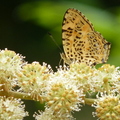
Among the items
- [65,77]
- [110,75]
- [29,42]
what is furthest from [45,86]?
[29,42]

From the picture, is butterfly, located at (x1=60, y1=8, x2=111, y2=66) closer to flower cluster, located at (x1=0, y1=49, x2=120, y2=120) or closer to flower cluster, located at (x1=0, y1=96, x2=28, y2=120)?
flower cluster, located at (x1=0, y1=49, x2=120, y2=120)

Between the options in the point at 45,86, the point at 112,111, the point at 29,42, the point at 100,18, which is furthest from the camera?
the point at 29,42

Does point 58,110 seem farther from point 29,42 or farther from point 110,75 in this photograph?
point 29,42

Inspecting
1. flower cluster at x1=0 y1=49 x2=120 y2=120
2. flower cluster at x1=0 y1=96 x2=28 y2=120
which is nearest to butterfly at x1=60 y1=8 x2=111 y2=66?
flower cluster at x1=0 y1=49 x2=120 y2=120

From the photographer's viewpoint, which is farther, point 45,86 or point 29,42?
point 29,42

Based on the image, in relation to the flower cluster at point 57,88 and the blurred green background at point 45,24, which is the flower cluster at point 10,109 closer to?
the flower cluster at point 57,88

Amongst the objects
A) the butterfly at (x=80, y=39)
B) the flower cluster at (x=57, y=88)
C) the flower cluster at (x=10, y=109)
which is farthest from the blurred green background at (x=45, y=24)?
the flower cluster at (x=10, y=109)
